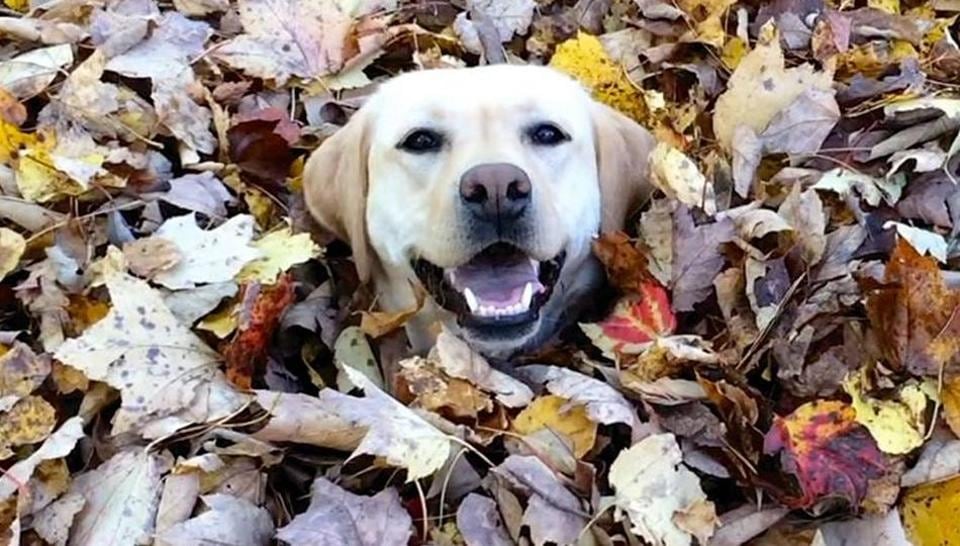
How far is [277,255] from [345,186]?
0.33 metres

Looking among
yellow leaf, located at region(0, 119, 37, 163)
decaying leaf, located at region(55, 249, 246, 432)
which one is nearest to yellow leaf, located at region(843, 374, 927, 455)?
decaying leaf, located at region(55, 249, 246, 432)

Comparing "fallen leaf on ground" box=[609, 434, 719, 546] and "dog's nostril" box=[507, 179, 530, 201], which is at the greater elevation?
"dog's nostril" box=[507, 179, 530, 201]

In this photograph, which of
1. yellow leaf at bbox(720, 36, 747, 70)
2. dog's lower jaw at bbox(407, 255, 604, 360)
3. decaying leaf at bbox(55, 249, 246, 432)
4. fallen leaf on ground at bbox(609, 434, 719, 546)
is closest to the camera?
fallen leaf on ground at bbox(609, 434, 719, 546)

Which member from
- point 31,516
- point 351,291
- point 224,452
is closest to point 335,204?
point 351,291

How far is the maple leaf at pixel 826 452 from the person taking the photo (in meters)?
2.71

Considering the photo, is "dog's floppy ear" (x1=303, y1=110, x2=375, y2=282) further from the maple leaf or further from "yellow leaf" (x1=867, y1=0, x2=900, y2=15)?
"yellow leaf" (x1=867, y1=0, x2=900, y2=15)

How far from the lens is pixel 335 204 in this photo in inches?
149

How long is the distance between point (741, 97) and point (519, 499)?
155 cm

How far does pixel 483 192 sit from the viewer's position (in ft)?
10.7

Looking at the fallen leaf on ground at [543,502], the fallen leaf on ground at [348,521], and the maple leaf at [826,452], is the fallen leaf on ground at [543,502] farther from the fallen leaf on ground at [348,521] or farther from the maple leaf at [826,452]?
the maple leaf at [826,452]

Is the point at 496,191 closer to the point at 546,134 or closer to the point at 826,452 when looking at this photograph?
the point at 546,134

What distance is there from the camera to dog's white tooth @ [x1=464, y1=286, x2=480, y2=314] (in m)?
3.34

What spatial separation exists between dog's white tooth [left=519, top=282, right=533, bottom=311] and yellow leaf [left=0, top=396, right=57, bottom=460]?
1.10 m

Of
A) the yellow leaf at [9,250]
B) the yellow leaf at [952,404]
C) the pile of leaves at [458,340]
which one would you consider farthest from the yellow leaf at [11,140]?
the yellow leaf at [952,404]
